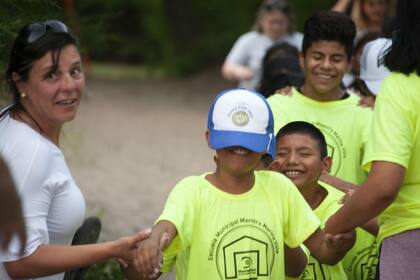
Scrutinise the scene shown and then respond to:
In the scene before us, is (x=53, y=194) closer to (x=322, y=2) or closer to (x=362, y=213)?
(x=362, y=213)

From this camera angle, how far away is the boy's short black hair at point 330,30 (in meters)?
5.37

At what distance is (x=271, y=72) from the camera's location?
6.80 metres

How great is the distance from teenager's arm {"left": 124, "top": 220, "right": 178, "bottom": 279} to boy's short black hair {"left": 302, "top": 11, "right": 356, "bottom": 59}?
2119mm

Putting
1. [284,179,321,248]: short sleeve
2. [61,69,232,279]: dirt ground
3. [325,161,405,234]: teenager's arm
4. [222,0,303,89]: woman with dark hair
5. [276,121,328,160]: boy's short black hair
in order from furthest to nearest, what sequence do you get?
1. [61,69,232,279]: dirt ground
2. [222,0,303,89]: woman with dark hair
3. [276,121,328,160]: boy's short black hair
4. [284,179,321,248]: short sleeve
5. [325,161,405,234]: teenager's arm

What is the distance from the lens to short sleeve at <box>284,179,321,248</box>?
3914mm

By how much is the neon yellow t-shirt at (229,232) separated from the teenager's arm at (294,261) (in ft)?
0.47

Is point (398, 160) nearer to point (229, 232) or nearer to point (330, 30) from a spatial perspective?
point (229, 232)

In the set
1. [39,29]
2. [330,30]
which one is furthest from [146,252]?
[330,30]

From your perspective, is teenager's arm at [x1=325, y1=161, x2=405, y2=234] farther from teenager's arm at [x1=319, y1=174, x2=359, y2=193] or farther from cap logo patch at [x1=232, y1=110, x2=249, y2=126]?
teenager's arm at [x1=319, y1=174, x2=359, y2=193]

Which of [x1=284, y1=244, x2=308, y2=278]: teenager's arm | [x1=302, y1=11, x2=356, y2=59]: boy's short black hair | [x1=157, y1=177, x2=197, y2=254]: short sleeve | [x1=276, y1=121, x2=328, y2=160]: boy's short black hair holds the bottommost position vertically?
[x1=284, y1=244, x2=308, y2=278]: teenager's arm

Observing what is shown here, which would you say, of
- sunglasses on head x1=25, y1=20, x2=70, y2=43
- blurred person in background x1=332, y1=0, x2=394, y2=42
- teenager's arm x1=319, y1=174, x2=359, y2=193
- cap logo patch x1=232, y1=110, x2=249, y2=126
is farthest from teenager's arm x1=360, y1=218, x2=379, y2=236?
blurred person in background x1=332, y1=0, x2=394, y2=42

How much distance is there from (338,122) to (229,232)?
5.08ft

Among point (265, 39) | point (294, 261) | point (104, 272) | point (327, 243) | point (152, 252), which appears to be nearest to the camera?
point (152, 252)

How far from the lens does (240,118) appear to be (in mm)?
3840
